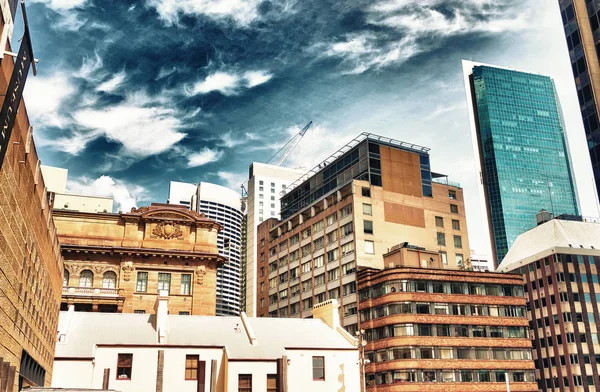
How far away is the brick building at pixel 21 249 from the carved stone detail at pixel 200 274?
37.0 metres

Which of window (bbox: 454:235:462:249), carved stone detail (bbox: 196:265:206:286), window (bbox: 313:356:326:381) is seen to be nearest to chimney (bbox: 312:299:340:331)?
window (bbox: 313:356:326:381)

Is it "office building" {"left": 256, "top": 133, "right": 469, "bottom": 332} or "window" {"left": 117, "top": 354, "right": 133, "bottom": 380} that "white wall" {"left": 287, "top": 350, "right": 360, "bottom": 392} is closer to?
"window" {"left": 117, "top": 354, "right": 133, "bottom": 380}

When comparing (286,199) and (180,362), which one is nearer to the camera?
(180,362)

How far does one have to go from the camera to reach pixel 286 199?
129m

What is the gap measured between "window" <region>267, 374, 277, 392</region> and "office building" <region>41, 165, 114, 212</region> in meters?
38.4

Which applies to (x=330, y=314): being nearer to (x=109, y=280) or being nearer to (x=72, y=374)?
(x=72, y=374)

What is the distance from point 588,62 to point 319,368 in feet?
143

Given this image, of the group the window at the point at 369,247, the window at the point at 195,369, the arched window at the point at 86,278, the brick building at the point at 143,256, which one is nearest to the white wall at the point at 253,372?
the window at the point at 195,369

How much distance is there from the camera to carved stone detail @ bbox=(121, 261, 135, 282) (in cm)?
6644

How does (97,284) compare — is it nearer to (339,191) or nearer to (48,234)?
(48,234)

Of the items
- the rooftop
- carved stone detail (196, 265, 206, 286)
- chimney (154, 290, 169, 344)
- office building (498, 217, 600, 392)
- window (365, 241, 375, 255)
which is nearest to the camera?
chimney (154, 290, 169, 344)

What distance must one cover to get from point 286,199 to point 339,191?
28.4 m

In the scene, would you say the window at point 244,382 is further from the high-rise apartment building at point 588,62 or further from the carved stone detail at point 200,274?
the high-rise apartment building at point 588,62

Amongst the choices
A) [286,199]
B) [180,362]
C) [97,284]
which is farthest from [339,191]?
[180,362]
